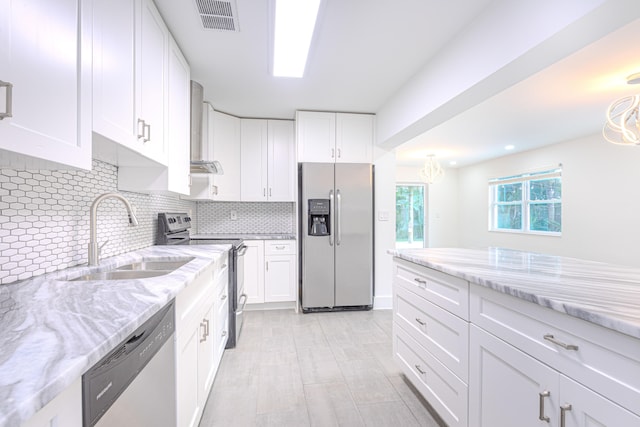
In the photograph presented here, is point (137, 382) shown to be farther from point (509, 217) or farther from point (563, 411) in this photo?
point (509, 217)

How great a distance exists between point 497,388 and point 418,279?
28.6 inches

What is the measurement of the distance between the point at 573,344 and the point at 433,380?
947 millimetres

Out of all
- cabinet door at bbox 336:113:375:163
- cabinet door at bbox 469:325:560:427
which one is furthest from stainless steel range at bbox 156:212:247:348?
cabinet door at bbox 469:325:560:427

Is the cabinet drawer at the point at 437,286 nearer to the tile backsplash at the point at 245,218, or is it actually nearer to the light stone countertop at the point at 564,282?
the light stone countertop at the point at 564,282

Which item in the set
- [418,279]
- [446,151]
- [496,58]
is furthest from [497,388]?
[446,151]

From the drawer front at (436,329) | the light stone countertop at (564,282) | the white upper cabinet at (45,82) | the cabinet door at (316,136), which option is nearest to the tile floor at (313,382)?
the drawer front at (436,329)

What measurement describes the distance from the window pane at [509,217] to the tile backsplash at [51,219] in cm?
720

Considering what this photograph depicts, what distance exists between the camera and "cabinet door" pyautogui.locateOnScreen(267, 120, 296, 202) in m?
4.00

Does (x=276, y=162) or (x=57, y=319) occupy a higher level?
(x=276, y=162)

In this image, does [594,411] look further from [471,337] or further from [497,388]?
[471,337]

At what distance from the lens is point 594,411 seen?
82 cm

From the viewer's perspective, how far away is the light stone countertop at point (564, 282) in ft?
2.70

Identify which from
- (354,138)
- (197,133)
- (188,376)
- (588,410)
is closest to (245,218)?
(197,133)

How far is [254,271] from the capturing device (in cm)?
364
